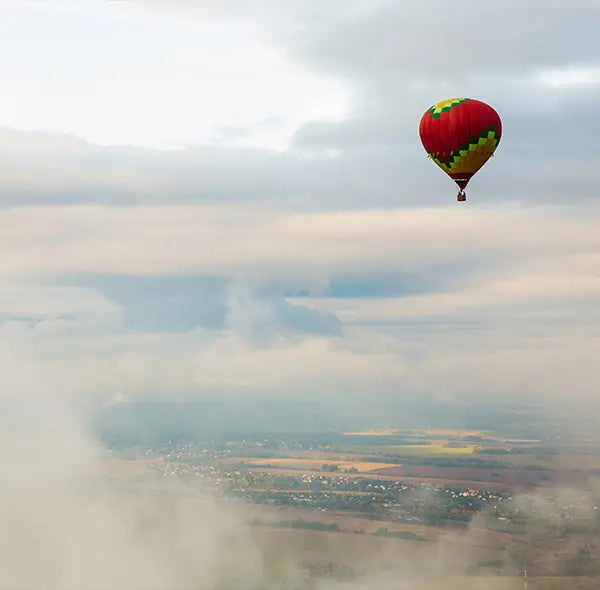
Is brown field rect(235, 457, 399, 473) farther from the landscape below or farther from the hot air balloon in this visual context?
the hot air balloon

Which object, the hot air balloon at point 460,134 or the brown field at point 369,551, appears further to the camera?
the brown field at point 369,551

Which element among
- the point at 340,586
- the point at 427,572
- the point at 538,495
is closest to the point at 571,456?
the point at 538,495

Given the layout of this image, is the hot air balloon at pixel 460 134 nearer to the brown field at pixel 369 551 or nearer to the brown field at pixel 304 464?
the brown field at pixel 369 551

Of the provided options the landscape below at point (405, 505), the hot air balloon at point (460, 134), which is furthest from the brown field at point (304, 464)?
the hot air balloon at point (460, 134)

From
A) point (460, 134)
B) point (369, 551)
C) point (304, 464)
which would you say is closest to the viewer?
point (460, 134)

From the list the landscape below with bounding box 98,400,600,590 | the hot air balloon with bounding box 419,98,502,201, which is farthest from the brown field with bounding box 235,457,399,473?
the hot air balloon with bounding box 419,98,502,201

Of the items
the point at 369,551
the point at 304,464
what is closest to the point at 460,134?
the point at 369,551

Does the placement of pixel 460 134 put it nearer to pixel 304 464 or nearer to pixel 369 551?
pixel 369 551
